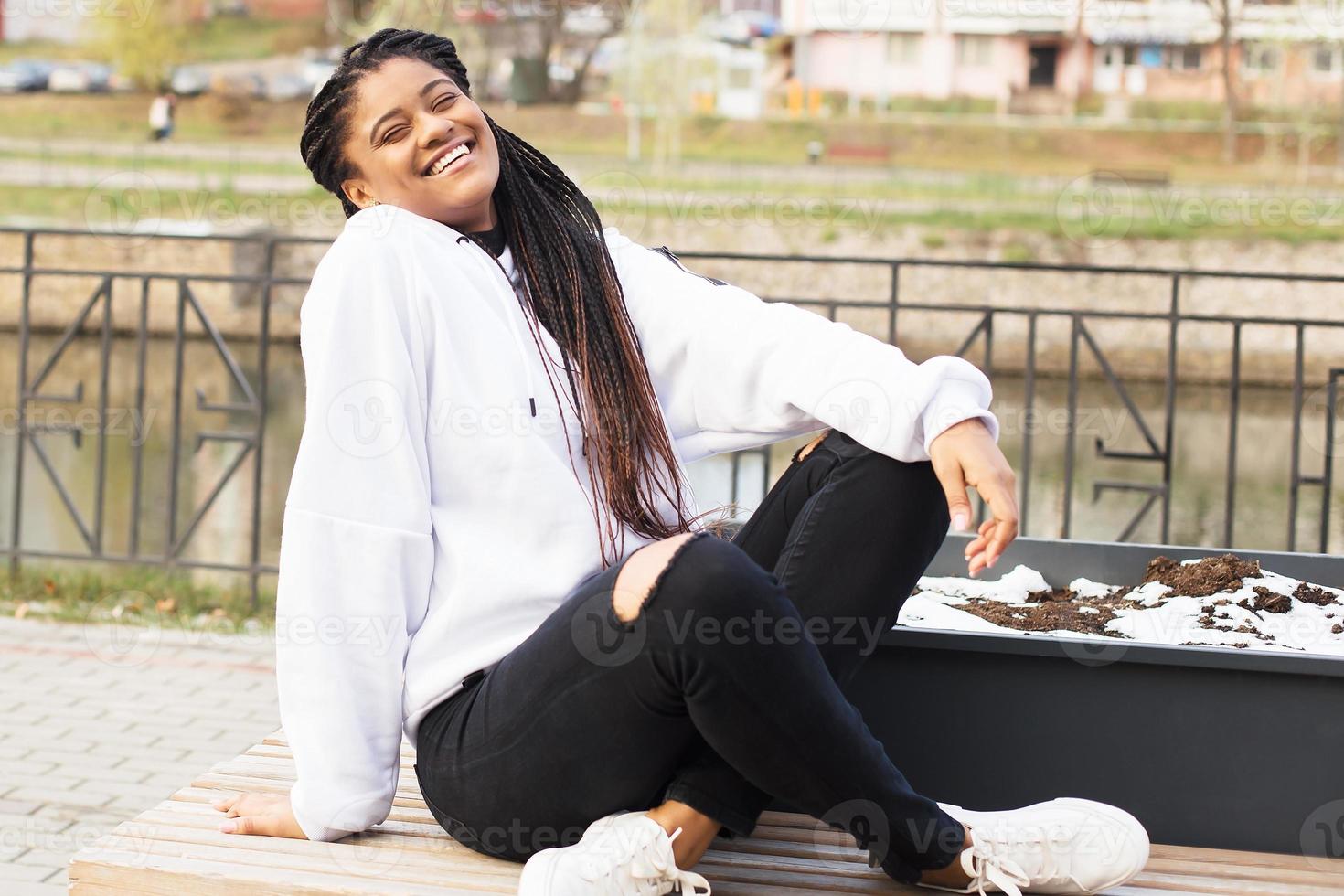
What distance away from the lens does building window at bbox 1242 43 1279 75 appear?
24.6 m

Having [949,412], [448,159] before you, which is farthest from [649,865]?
[448,159]

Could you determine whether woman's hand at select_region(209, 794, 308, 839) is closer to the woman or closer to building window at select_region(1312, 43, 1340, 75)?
the woman

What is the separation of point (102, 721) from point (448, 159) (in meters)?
2.06

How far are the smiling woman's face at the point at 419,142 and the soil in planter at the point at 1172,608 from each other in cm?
81

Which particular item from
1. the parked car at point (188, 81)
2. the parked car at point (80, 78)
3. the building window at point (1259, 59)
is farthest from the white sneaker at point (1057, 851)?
the parked car at point (80, 78)

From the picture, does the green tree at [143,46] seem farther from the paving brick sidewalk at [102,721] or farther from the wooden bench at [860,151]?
the paving brick sidewalk at [102,721]

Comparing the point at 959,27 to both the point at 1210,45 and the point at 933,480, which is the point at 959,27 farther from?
the point at 933,480

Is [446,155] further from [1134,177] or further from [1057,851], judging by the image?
[1134,177]

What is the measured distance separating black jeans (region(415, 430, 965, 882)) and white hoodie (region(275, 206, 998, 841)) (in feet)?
0.18

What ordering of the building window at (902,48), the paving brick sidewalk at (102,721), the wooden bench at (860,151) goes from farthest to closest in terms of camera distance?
the building window at (902,48) < the wooden bench at (860,151) < the paving brick sidewalk at (102,721)

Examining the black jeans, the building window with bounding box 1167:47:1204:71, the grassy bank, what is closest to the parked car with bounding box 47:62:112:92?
the building window with bounding box 1167:47:1204:71

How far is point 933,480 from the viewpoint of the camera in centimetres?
155

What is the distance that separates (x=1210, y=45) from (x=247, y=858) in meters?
27.6

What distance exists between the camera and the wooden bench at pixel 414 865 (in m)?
1.48
